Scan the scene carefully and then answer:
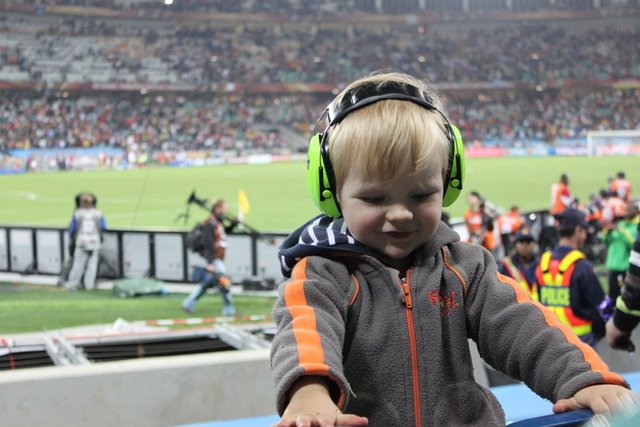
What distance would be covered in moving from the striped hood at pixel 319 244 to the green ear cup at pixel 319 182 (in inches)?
1.1

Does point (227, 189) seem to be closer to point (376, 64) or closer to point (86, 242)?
point (86, 242)

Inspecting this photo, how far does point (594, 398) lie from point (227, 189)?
20.3 m

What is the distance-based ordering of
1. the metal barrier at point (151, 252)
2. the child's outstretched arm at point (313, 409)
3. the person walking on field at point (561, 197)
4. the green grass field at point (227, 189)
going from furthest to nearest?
the green grass field at point (227, 189)
the person walking on field at point (561, 197)
the metal barrier at point (151, 252)
the child's outstretched arm at point (313, 409)

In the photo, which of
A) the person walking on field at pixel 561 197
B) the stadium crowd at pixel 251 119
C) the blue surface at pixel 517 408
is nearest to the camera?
the blue surface at pixel 517 408

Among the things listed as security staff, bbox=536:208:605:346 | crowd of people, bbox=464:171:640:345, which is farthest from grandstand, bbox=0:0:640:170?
security staff, bbox=536:208:605:346

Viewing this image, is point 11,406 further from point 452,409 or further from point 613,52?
point 613,52

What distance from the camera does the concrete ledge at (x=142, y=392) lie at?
10.6 ft

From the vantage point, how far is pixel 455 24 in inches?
1581

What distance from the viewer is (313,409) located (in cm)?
89

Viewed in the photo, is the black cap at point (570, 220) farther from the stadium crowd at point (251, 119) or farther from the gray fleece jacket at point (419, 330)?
the stadium crowd at point (251, 119)

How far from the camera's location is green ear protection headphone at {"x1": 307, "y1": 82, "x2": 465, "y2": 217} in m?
1.12

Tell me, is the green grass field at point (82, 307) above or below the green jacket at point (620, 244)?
below

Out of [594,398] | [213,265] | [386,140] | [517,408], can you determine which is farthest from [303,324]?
[213,265]

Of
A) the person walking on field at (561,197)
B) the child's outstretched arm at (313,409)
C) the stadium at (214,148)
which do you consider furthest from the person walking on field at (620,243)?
the child's outstretched arm at (313,409)
